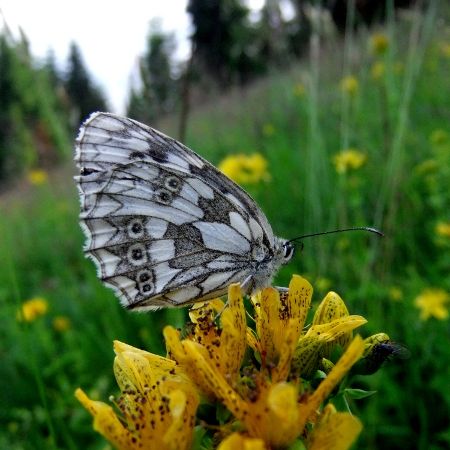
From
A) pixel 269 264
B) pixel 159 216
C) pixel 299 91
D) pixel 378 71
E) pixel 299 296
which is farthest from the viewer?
pixel 299 91

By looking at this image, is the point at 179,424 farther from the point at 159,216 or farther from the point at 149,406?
the point at 159,216

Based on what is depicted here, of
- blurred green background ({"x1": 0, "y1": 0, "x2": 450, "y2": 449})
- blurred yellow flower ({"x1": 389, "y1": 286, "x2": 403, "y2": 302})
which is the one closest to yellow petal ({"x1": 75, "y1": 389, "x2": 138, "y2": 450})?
blurred green background ({"x1": 0, "y1": 0, "x2": 450, "y2": 449})

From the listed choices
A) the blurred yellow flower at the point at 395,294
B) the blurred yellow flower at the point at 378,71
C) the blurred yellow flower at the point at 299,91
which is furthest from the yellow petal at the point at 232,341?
the blurred yellow flower at the point at 299,91

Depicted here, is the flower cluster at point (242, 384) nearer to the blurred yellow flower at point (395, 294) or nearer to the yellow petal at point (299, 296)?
the yellow petal at point (299, 296)

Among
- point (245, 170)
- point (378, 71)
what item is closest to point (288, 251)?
point (245, 170)

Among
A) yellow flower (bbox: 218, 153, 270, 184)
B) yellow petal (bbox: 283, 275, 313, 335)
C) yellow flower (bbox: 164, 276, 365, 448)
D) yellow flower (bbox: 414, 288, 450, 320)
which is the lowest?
yellow flower (bbox: 414, 288, 450, 320)

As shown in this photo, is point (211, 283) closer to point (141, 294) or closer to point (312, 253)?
point (141, 294)

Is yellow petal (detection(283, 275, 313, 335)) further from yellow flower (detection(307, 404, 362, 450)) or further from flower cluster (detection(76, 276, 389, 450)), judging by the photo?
yellow flower (detection(307, 404, 362, 450))
